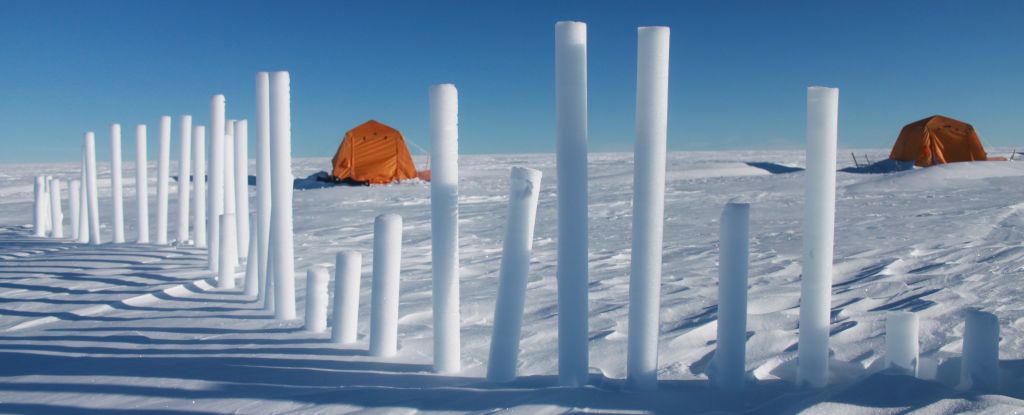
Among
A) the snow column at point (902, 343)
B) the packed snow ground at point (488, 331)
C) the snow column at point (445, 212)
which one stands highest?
the snow column at point (445, 212)

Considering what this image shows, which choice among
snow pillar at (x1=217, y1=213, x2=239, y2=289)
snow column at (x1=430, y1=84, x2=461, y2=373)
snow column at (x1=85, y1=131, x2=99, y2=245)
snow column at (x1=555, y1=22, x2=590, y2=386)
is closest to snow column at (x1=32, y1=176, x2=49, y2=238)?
snow column at (x1=85, y1=131, x2=99, y2=245)

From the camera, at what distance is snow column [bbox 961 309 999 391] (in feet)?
7.14

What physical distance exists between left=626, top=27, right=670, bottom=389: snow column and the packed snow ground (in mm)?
146

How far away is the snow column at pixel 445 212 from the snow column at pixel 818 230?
117 centimetres

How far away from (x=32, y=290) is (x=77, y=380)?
101 inches

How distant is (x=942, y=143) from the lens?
55.6 feet

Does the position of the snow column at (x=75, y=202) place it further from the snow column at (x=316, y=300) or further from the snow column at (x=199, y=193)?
the snow column at (x=316, y=300)

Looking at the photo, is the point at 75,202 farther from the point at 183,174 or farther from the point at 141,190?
the point at 183,174

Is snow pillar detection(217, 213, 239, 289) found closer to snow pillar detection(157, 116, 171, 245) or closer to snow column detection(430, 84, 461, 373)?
snow column detection(430, 84, 461, 373)

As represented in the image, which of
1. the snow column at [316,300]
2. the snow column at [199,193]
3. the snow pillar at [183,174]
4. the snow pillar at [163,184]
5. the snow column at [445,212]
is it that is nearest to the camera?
the snow column at [445,212]

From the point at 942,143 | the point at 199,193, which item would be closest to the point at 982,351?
the point at 199,193

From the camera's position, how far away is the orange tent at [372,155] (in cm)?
1636

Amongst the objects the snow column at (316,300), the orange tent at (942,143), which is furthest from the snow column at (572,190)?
the orange tent at (942,143)

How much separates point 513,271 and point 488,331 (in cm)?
91
